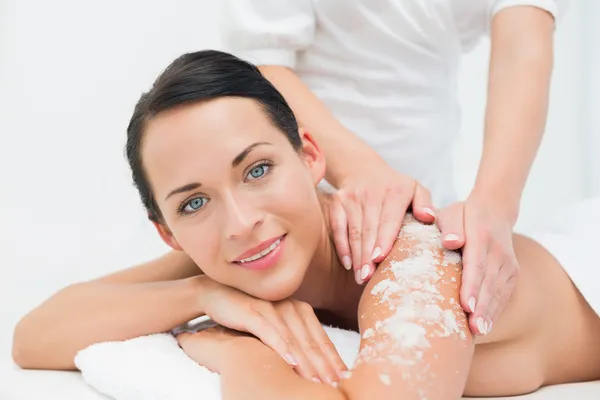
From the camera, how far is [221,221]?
0.87 meters

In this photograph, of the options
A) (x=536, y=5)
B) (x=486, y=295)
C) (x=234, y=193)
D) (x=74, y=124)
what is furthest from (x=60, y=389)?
(x=74, y=124)

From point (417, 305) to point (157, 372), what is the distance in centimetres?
33

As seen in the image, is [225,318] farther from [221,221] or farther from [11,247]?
[11,247]

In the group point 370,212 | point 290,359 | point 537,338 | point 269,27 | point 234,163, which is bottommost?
point 537,338

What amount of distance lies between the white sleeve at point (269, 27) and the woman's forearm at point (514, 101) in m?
0.33

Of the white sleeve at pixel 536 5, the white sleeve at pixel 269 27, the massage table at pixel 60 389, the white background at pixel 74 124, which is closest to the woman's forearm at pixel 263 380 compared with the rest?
the massage table at pixel 60 389

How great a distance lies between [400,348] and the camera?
2.39 feet

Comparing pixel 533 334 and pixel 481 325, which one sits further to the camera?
pixel 533 334

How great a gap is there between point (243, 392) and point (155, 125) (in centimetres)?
35

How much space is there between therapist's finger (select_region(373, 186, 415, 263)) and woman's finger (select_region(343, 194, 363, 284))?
31mm

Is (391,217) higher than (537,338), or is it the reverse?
(391,217)

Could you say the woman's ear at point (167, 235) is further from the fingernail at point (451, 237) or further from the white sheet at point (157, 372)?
the fingernail at point (451, 237)

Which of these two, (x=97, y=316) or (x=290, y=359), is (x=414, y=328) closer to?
(x=290, y=359)

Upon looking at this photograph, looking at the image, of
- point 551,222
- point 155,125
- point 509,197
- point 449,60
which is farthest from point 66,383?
point 449,60
